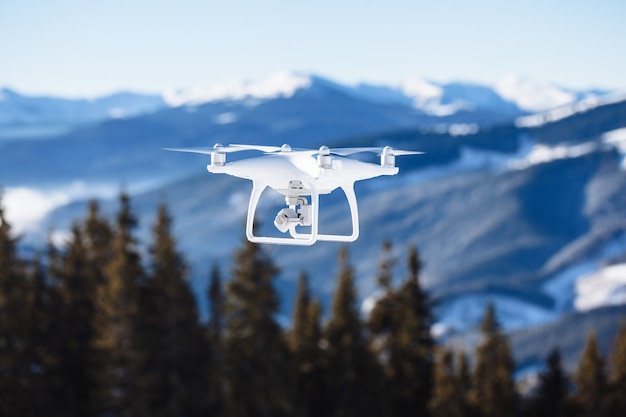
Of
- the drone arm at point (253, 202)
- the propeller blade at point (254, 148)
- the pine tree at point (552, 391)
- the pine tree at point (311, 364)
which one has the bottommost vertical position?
the pine tree at point (552, 391)

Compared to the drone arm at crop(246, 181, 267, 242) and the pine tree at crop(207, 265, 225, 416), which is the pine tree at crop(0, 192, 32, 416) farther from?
the drone arm at crop(246, 181, 267, 242)

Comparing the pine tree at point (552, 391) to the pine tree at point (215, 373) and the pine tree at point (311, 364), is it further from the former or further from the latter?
the pine tree at point (215, 373)

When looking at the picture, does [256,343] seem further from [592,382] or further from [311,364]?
[592,382]

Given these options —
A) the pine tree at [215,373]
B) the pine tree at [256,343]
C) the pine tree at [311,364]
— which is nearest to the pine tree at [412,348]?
the pine tree at [311,364]

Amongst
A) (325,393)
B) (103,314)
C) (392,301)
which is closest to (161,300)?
(103,314)

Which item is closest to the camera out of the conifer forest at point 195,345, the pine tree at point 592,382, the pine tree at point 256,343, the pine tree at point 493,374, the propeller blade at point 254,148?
the propeller blade at point 254,148

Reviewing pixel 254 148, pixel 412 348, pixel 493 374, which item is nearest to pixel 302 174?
pixel 254 148

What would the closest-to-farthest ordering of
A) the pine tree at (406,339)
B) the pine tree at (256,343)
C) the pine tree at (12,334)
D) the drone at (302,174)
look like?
the drone at (302,174) → the pine tree at (12,334) → the pine tree at (256,343) → the pine tree at (406,339)

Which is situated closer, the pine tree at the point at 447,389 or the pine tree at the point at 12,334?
the pine tree at the point at 12,334
